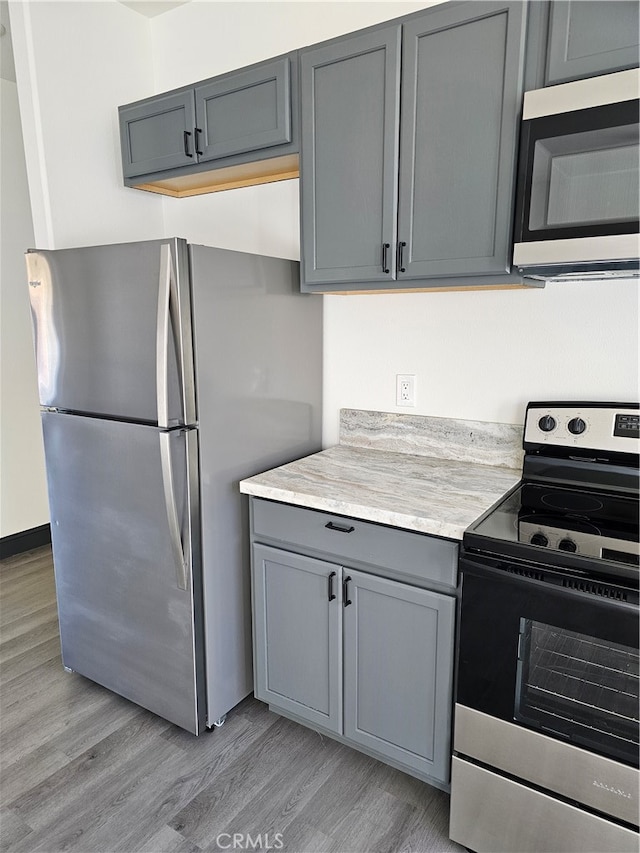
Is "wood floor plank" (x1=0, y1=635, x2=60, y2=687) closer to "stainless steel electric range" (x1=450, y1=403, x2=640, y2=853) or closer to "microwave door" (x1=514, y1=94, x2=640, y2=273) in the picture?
"stainless steel electric range" (x1=450, y1=403, x2=640, y2=853)

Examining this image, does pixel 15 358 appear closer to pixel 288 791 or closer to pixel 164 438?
pixel 164 438

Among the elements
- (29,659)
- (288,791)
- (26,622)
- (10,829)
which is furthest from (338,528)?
(26,622)

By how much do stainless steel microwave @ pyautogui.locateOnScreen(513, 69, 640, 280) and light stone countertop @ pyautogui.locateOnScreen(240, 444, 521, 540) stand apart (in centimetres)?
68

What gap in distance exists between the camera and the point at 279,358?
6.93ft

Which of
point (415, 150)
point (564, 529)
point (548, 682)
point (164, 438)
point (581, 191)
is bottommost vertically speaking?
point (548, 682)

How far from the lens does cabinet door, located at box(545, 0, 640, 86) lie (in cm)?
137

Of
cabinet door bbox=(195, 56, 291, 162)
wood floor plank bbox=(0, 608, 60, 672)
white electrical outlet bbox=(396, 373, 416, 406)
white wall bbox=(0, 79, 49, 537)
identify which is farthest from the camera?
white wall bbox=(0, 79, 49, 537)

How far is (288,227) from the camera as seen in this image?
94.0 inches

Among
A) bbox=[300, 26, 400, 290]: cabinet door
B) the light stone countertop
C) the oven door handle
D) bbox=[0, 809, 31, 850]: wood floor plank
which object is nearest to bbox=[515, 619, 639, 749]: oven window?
the oven door handle

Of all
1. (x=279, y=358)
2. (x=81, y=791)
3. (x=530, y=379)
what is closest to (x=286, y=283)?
(x=279, y=358)

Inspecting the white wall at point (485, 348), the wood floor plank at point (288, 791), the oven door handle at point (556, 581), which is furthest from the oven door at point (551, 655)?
the white wall at point (485, 348)

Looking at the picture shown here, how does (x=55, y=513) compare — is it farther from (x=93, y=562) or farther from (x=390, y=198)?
(x=390, y=198)

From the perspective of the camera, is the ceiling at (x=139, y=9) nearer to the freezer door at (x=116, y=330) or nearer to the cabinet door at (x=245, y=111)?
the cabinet door at (x=245, y=111)

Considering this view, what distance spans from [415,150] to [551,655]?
1.44m
